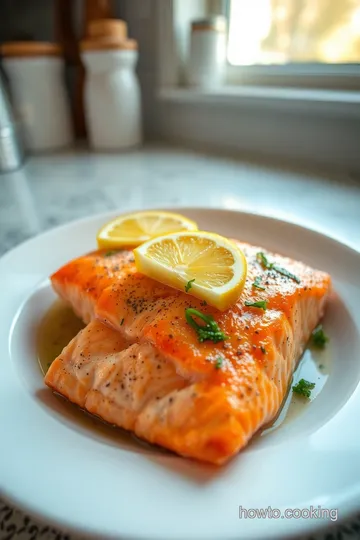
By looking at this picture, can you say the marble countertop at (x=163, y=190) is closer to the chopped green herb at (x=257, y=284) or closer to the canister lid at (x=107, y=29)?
the chopped green herb at (x=257, y=284)

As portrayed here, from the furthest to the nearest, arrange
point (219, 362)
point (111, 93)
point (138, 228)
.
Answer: point (111, 93), point (138, 228), point (219, 362)

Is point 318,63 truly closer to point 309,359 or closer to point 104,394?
point 309,359

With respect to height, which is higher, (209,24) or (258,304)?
(209,24)

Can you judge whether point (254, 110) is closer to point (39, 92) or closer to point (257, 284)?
point (39, 92)

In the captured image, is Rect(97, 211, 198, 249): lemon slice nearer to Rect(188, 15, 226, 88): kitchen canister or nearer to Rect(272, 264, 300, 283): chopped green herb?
Rect(272, 264, 300, 283): chopped green herb

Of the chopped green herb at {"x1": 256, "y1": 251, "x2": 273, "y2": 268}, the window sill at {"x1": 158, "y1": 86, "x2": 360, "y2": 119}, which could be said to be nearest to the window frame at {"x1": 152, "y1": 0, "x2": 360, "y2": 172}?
the window sill at {"x1": 158, "y1": 86, "x2": 360, "y2": 119}

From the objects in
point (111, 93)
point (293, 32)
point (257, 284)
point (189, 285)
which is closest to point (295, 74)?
point (293, 32)
